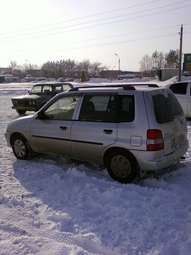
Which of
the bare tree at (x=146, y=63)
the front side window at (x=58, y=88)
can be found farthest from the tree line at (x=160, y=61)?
the front side window at (x=58, y=88)

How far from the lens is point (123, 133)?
5.70 metres

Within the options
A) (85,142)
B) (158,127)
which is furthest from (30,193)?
(158,127)

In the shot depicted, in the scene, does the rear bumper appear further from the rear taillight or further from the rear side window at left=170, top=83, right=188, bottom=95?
the rear side window at left=170, top=83, right=188, bottom=95

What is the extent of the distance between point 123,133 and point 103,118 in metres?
0.55

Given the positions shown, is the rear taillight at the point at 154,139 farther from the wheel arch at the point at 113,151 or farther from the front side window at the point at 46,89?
the front side window at the point at 46,89

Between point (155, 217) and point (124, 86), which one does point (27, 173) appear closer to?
point (124, 86)

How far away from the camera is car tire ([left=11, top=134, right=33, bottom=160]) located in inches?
295

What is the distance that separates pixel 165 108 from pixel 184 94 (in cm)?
774

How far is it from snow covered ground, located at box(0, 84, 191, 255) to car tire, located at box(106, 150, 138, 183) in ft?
0.60

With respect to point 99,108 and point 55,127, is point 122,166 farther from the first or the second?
point 55,127

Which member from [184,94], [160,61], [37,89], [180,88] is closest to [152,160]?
[184,94]

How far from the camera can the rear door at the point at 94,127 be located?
591cm

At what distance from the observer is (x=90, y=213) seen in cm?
468

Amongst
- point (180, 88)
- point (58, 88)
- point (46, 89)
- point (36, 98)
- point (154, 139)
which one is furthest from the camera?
point (58, 88)
